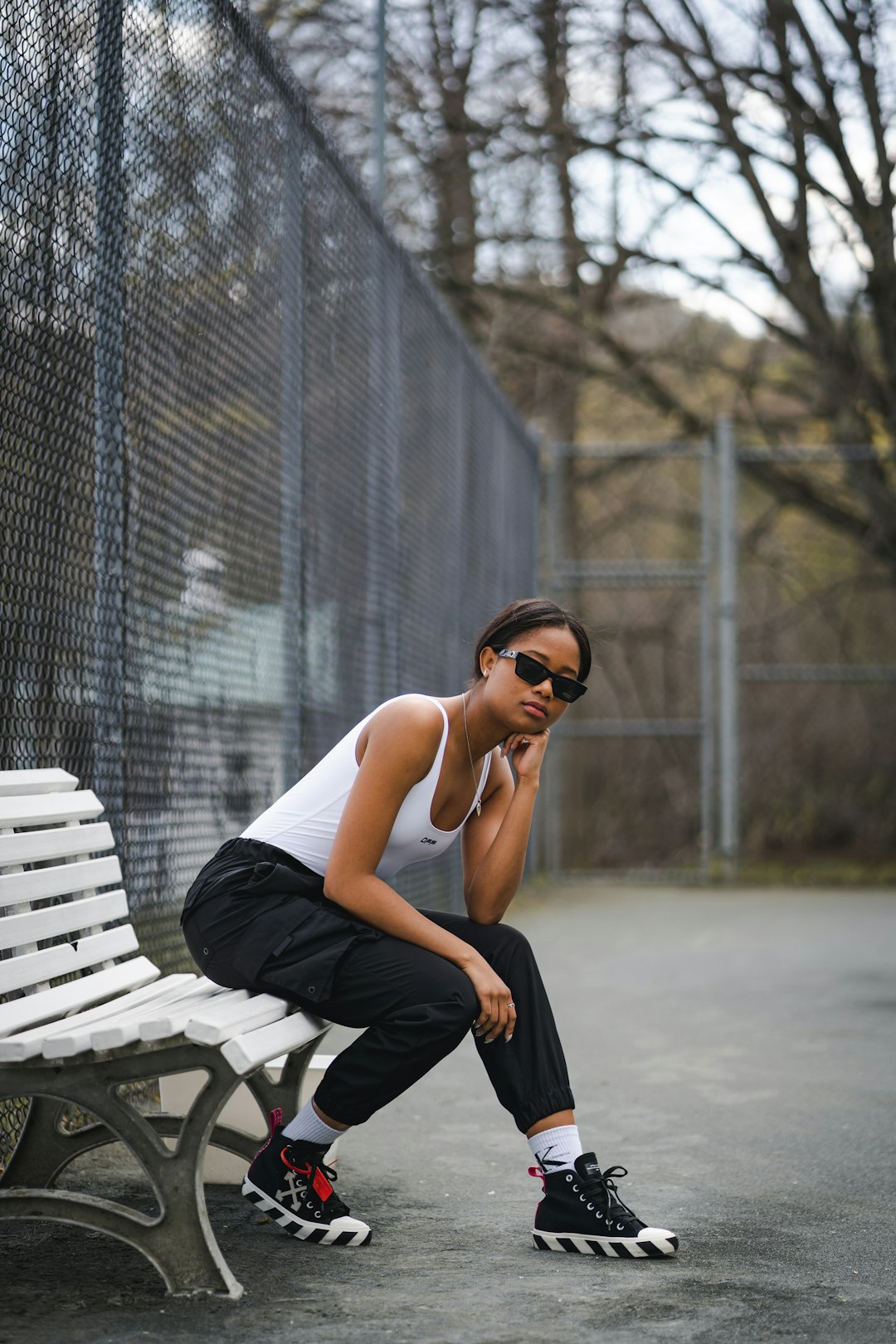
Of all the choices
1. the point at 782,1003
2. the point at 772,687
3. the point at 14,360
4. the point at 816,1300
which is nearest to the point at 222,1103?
the point at 816,1300

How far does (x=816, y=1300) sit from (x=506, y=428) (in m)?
9.28

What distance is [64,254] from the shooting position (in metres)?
4.05

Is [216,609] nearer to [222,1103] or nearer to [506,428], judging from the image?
[222,1103]

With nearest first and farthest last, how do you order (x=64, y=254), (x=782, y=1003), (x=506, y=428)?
1. (x=64, y=254)
2. (x=782, y=1003)
3. (x=506, y=428)

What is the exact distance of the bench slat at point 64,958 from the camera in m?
3.21

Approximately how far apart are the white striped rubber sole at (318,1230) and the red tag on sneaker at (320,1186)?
0.19ft

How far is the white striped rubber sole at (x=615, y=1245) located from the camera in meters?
3.36

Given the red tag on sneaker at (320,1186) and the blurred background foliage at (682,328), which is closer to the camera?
the red tag on sneaker at (320,1186)

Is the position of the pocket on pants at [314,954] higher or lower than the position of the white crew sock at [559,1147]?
higher

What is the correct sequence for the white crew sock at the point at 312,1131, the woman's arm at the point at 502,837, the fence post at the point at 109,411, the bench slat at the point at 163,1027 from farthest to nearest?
the fence post at the point at 109,411
the woman's arm at the point at 502,837
the white crew sock at the point at 312,1131
the bench slat at the point at 163,1027

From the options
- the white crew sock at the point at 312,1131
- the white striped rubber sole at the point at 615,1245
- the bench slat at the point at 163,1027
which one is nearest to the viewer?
the bench slat at the point at 163,1027

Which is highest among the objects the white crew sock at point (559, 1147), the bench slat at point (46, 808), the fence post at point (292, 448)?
the fence post at point (292, 448)

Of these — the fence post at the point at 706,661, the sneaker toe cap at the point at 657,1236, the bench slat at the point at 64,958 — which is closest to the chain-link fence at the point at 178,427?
the bench slat at the point at 64,958

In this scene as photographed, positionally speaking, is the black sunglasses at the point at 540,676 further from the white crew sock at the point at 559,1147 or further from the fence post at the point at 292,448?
the fence post at the point at 292,448
